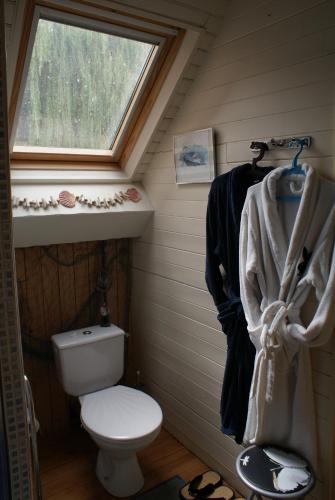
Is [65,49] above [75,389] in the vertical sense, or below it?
above

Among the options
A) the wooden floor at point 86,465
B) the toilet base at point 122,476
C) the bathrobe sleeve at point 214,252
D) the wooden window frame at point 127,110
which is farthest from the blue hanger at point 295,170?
the wooden floor at point 86,465

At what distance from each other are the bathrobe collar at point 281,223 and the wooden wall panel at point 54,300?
1.36 metres

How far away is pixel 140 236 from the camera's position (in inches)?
103

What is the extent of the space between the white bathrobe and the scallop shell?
1016 millimetres

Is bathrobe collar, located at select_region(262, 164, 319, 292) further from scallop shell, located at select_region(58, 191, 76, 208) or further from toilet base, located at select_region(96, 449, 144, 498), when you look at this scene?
toilet base, located at select_region(96, 449, 144, 498)

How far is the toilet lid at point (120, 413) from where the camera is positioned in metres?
1.88

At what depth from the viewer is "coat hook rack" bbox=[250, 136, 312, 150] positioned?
146 cm

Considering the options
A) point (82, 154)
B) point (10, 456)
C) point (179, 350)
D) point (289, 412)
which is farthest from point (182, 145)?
point (10, 456)

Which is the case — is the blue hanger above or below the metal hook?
below

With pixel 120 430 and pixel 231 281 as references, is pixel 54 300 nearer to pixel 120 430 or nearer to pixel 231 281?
pixel 120 430

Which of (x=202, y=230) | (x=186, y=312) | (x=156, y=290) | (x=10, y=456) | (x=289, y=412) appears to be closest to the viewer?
(x=10, y=456)

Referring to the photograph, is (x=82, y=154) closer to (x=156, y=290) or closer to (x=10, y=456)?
(x=156, y=290)

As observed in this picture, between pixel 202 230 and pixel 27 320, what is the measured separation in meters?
1.22

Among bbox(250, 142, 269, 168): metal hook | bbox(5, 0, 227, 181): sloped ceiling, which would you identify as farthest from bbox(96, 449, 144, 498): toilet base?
bbox(5, 0, 227, 181): sloped ceiling
